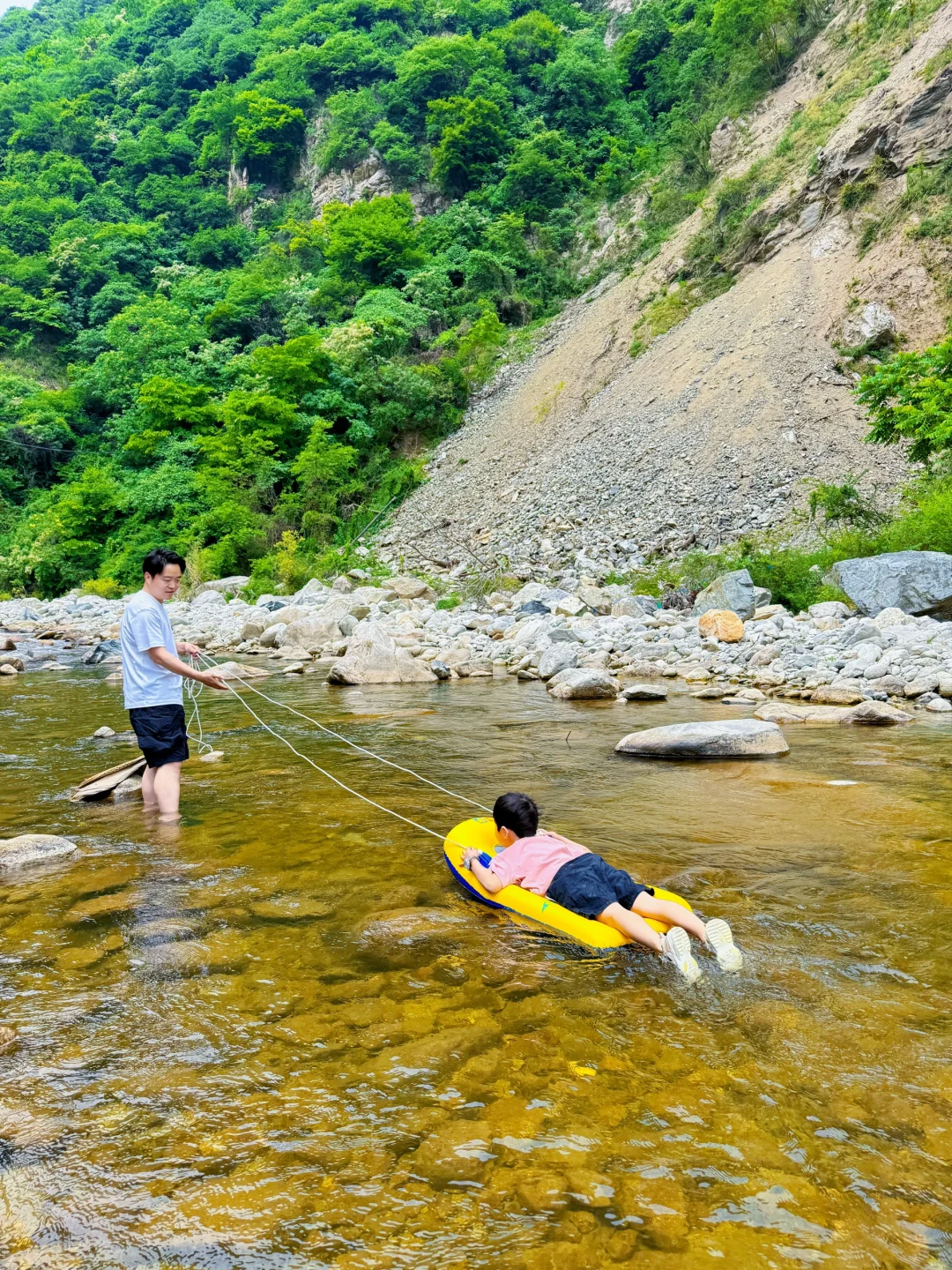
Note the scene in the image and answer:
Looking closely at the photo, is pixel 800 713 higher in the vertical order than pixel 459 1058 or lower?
higher

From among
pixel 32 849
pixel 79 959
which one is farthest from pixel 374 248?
pixel 79 959

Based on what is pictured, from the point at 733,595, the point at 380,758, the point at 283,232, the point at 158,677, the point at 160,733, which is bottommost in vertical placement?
the point at 380,758

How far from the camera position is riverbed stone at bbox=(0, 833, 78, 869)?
4016 millimetres

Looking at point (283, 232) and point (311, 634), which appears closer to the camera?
point (311, 634)

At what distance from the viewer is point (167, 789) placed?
4.93m

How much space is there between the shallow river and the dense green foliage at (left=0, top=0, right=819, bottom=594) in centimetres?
1974

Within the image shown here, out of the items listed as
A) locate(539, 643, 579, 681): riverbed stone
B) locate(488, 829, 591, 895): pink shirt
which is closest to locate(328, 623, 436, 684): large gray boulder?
locate(539, 643, 579, 681): riverbed stone

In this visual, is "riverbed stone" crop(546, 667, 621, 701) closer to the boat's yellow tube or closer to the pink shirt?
the boat's yellow tube

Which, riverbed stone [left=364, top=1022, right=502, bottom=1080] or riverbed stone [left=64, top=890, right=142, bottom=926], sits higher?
riverbed stone [left=64, top=890, right=142, bottom=926]

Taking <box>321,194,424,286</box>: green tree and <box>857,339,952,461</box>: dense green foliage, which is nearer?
<box>857,339,952,461</box>: dense green foliage

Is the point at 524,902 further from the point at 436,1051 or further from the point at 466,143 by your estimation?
the point at 466,143

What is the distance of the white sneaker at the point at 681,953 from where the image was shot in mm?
2783

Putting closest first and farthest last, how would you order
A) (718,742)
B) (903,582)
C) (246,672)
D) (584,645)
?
1. (718,742)
2. (903,582)
3. (584,645)
4. (246,672)

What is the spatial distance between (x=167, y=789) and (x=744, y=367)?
Result: 59.6 feet
